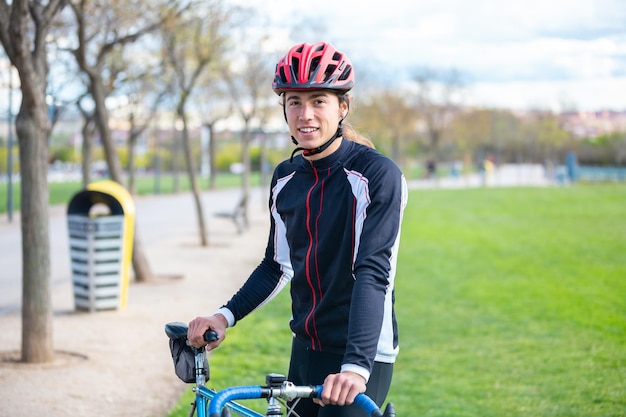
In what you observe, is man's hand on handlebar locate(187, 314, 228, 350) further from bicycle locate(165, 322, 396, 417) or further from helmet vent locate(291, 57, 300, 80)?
helmet vent locate(291, 57, 300, 80)

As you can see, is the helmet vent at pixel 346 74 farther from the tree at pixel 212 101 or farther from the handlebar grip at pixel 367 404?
the tree at pixel 212 101

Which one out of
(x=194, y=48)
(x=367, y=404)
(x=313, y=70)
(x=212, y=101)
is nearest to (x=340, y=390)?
(x=367, y=404)

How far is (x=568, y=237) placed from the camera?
78.3ft

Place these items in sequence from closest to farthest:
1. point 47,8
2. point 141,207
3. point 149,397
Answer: point 149,397
point 47,8
point 141,207

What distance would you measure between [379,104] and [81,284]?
6016 cm

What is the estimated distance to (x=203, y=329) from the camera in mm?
3492

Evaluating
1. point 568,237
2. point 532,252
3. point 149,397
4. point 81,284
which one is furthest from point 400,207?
point 568,237

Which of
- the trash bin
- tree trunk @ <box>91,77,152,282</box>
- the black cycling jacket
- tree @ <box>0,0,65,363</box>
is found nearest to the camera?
the black cycling jacket

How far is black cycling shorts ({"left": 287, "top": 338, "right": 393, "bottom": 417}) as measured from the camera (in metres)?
3.35

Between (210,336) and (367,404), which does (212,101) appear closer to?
(210,336)

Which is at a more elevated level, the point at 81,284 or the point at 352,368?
the point at 352,368

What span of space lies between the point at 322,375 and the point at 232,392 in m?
0.74

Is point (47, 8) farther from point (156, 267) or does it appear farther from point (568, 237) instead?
point (568, 237)

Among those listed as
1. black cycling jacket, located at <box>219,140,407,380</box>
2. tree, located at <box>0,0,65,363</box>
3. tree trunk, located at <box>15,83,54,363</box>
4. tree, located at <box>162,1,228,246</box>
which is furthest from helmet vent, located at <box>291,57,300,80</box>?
tree, located at <box>162,1,228,246</box>
